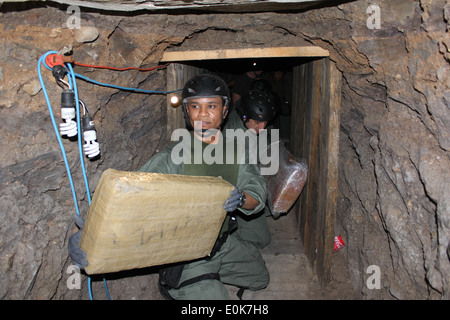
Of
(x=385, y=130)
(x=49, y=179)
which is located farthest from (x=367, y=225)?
(x=49, y=179)

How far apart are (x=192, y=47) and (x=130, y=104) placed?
2.77ft

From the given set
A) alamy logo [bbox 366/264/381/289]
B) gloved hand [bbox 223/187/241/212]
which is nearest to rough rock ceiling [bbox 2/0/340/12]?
gloved hand [bbox 223/187/241/212]

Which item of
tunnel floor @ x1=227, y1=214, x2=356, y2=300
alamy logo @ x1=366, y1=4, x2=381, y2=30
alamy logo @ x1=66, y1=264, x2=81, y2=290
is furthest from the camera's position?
tunnel floor @ x1=227, y1=214, x2=356, y2=300

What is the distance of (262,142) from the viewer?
4828 mm

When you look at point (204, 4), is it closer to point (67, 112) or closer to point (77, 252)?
point (67, 112)

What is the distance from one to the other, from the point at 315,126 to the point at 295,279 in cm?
185

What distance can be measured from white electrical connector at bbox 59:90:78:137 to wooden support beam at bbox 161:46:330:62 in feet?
4.77

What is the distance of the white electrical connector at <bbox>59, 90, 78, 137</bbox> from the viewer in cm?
204

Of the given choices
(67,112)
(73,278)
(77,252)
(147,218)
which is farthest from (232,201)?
(73,278)

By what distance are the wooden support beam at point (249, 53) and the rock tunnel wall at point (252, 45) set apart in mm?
68

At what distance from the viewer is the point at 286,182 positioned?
4.17 metres

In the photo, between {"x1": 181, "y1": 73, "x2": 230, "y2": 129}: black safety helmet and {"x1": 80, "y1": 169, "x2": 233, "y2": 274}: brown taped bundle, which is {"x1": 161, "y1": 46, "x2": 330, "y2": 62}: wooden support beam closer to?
{"x1": 181, "y1": 73, "x2": 230, "y2": 129}: black safety helmet

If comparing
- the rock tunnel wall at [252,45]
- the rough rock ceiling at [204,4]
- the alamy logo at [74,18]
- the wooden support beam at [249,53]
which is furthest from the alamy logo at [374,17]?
the alamy logo at [74,18]

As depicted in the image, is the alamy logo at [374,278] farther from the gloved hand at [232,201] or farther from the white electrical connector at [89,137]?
the white electrical connector at [89,137]
